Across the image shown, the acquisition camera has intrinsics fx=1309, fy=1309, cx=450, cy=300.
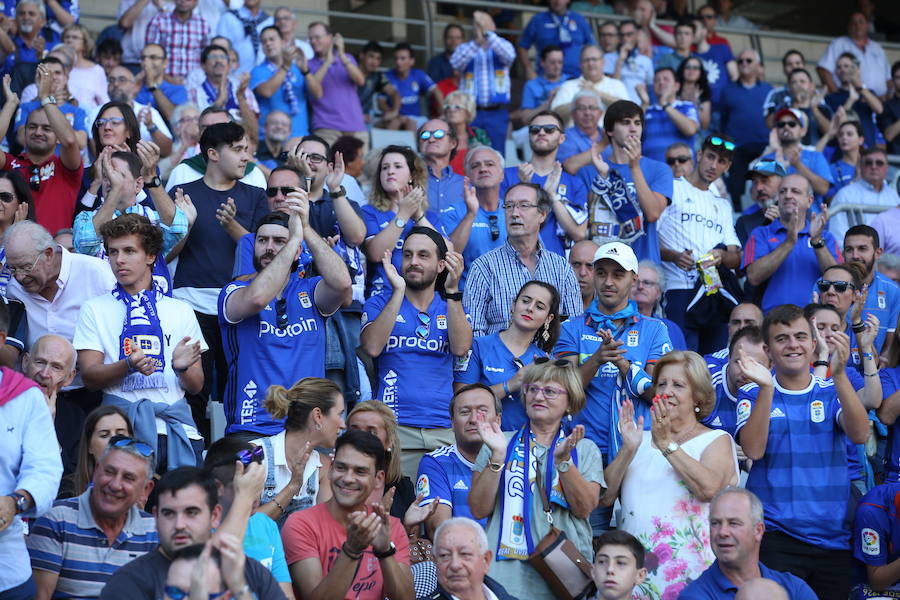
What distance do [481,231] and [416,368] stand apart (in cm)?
189

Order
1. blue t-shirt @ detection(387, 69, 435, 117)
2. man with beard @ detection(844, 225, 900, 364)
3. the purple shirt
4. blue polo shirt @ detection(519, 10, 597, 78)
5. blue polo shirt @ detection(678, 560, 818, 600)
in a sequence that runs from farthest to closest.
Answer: blue polo shirt @ detection(519, 10, 597, 78) < blue t-shirt @ detection(387, 69, 435, 117) < the purple shirt < man with beard @ detection(844, 225, 900, 364) < blue polo shirt @ detection(678, 560, 818, 600)

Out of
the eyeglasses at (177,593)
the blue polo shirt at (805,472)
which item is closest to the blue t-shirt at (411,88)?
the blue polo shirt at (805,472)

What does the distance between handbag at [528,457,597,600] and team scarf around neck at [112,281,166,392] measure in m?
2.05

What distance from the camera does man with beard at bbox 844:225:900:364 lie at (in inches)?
366

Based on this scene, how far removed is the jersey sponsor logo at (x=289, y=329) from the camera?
6.98m

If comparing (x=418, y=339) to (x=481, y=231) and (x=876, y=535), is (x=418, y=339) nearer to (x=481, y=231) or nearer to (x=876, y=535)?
(x=481, y=231)

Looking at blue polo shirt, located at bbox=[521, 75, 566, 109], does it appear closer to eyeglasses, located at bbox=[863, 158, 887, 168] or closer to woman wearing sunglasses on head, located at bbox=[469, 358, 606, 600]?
eyeglasses, located at bbox=[863, 158, 887, 168]

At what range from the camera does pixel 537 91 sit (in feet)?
43.4

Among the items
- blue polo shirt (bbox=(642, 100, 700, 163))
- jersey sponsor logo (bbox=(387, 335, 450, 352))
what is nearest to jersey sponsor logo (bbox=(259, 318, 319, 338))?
jersey sponsor logo (bbox=(387, 335, 450, 352))

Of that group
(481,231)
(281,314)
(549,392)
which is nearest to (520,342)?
(549,392)

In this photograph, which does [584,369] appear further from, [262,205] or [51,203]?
[51,203]

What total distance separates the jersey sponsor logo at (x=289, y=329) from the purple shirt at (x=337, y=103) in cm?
581

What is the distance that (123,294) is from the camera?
6559 millimetres

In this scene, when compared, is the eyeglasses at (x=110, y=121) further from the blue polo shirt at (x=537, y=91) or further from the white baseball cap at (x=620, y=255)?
the blue polo shirt at (x=537, y=91)
